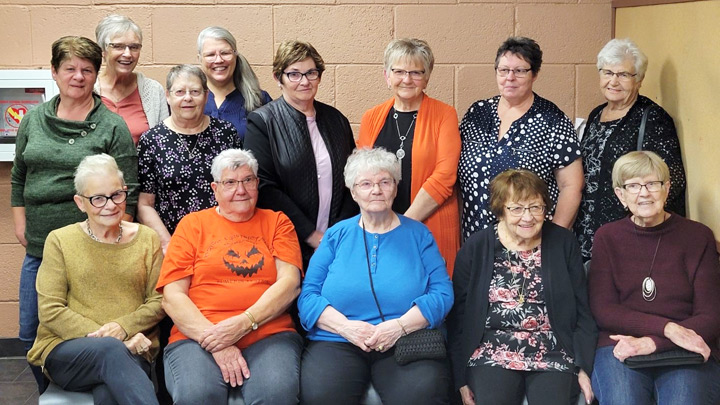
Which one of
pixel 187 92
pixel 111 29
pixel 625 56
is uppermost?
pixel 111 29

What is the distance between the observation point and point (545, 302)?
2.76 meters

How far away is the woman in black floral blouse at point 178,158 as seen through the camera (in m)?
3.06

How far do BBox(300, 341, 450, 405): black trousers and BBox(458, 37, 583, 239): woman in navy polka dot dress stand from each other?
0.70 m

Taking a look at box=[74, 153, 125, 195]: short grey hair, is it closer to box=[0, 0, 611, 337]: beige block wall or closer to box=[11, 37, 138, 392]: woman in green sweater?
box=[11, 37, 138, 392]: woman in green sweater

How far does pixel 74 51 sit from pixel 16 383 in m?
1.68

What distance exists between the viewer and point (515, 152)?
10.0 ft

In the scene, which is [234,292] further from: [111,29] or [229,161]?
[111,29]

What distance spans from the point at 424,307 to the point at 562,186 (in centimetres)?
81

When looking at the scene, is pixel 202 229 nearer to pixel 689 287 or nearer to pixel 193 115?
pixel 193 115

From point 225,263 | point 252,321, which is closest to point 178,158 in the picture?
point 225,263

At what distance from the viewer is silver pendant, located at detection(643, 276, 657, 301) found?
108 inches

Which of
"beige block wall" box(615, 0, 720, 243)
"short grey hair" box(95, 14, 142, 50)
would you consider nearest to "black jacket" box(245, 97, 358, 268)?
"short grey hair" box(95, 14, 142, 50)

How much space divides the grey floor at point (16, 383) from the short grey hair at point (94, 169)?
1232 mm

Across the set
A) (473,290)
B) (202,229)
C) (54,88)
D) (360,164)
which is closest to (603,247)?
(473,290)
